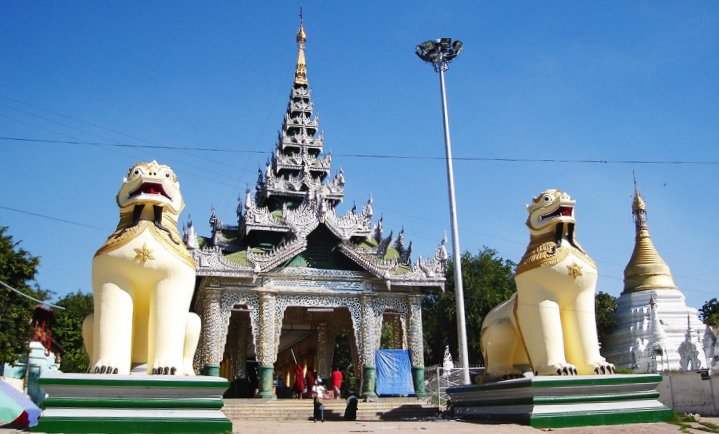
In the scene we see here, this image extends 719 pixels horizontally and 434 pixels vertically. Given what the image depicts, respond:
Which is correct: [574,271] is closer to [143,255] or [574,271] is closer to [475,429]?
[475,429]

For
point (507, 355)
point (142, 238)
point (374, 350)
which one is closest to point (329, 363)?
point (374, 350)

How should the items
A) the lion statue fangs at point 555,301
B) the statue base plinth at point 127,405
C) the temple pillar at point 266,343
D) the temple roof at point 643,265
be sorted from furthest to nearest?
the temple roof at point 643,265
the temple pillar at point 266,343
the lion statue fangs at point 555,301
the statue base plinth at point 127,405

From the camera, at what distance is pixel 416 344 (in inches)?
856

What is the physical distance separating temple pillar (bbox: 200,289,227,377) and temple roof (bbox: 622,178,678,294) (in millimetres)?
23586

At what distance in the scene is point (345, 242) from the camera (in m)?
22.0

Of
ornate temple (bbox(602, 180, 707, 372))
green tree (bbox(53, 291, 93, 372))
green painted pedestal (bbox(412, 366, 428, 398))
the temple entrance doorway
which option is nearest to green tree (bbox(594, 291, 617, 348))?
ornate temple (bbox(602, 180, 707, 372))

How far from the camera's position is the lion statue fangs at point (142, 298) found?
877 centimetres

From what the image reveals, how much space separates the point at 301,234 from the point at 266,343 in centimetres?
348

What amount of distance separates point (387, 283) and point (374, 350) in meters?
2.10

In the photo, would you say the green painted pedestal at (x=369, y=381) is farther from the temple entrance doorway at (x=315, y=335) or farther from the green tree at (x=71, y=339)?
the green tree at (x=71, y=339)

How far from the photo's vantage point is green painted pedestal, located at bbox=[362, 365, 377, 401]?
68.1 feet

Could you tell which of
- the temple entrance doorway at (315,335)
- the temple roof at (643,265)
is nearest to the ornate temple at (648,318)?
the temple roof at (643,265)

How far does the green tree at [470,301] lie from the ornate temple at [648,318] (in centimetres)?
595

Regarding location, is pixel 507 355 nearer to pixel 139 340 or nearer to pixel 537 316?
pixel 537 316
